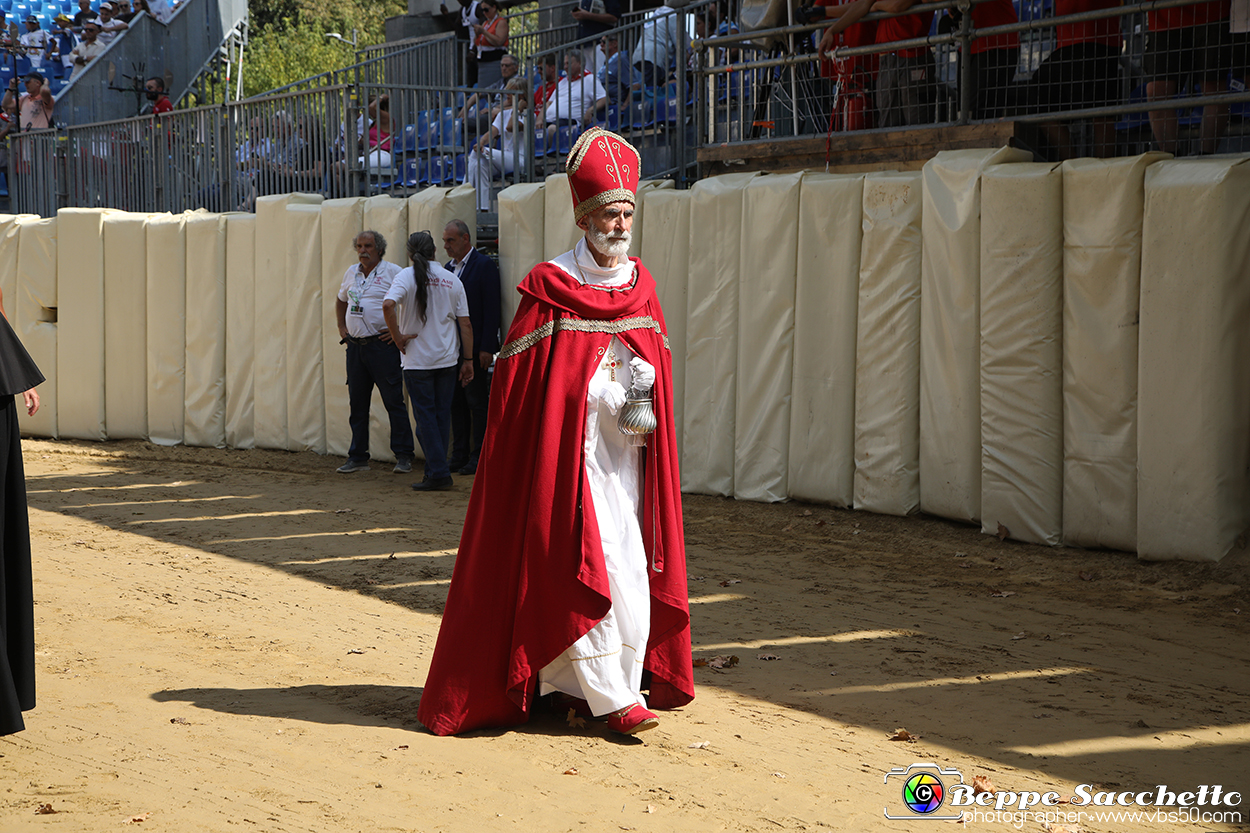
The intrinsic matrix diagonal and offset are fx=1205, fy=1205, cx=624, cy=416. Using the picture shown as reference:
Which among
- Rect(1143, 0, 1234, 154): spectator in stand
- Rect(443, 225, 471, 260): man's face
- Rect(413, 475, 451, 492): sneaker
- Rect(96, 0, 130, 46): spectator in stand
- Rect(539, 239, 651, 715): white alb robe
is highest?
Rect(96, 0, 130, 46): spectator in stand

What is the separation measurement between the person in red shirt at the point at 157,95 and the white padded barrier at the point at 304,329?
31.6ft

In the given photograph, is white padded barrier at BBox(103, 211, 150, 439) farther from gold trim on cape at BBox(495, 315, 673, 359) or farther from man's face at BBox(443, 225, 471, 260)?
gold trim on cape at BBox(495, 315, 673, 359)

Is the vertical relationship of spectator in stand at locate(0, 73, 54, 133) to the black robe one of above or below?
above

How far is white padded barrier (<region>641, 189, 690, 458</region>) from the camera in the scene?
415 inches

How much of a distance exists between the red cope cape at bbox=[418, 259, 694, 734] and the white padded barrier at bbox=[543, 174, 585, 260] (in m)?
6.27

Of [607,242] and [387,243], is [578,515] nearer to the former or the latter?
[607,242]

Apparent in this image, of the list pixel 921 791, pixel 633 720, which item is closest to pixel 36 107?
pixel 633 720

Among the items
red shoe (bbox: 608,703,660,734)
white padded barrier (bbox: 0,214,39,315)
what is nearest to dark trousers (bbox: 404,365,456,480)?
red shoe (bbox: 608,703,660,734)

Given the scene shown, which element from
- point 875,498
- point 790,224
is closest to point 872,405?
point 875,498

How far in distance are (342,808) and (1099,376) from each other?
228 inches

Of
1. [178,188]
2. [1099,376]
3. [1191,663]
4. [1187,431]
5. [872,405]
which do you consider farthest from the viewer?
[178,188]

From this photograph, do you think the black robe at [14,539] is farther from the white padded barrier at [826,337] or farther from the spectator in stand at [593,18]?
the spectator in stand at [593,18]

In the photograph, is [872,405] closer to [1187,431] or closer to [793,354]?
[793,354]

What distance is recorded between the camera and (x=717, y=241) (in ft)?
33.8
